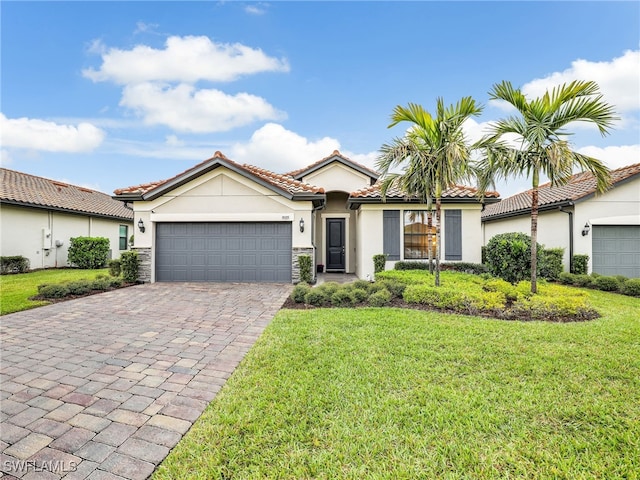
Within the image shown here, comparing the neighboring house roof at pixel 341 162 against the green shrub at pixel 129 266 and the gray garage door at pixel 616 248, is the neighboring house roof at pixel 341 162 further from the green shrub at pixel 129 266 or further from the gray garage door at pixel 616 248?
the gray garage door at pixel 616 248

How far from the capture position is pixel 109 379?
3641mm

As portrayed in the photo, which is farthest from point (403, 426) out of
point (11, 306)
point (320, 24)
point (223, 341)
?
point (320, 24)

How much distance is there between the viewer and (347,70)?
1322cm

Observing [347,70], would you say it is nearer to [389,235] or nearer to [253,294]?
[389,235]

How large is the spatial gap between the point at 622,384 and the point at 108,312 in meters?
8.90

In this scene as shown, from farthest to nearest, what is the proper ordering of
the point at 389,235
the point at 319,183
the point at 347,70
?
the point at 319,183
the point at 347,70
the point at 389,235

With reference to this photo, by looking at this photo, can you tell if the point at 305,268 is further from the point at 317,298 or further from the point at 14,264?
the point at 14,264

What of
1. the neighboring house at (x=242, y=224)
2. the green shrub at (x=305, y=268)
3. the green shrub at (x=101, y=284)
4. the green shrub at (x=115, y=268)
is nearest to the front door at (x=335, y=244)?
the neighboring house at (x=242, y=224)

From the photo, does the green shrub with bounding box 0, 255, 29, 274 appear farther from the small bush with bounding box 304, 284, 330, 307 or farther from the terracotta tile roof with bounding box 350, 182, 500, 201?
the terracotta tile roof with bounding box 350, 182, 500, 201

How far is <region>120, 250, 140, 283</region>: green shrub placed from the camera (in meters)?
10.7

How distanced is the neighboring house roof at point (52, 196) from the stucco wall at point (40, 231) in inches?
18.4

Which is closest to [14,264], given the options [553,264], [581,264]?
[553,264]

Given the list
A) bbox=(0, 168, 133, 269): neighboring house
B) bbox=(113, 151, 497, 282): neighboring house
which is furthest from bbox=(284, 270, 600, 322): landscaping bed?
bbox=(0, 168, 133, 269): neighboring house

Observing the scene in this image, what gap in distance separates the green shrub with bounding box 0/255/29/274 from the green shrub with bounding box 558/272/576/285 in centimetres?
2245
